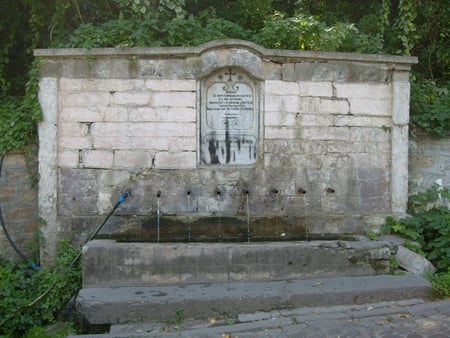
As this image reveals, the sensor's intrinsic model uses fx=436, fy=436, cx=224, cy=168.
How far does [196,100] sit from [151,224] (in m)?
1.71

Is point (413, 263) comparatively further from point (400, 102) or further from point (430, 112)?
point (430, 112)

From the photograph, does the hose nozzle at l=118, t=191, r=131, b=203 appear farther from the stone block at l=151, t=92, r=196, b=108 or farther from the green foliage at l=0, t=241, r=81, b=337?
the stone block at l=151, t=92, r=196, b=108

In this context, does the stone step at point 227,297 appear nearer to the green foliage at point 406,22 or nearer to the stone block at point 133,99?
the stone block at point 133,99

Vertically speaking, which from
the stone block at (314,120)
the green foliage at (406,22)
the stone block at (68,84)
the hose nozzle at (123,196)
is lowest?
the hose nozzle at (123,196)

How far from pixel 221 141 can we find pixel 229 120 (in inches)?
12.0

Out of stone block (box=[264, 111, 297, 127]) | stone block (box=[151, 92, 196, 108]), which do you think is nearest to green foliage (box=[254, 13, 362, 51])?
stone block (box=[264, 111, 297, 127])

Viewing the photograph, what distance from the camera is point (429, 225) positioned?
5.77 metres

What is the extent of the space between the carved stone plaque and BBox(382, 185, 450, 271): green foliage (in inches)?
85.9

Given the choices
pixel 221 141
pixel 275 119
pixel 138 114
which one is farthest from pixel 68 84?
pixel 275 119

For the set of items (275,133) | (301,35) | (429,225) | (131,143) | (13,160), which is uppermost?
(301,35)

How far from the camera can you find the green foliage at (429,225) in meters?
5.43

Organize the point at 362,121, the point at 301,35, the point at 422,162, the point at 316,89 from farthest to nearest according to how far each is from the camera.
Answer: the point at 422,162 → the point at 301,35 → the point at 362,121 → the point at 316,89

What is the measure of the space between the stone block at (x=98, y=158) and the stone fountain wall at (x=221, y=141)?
0.01 m

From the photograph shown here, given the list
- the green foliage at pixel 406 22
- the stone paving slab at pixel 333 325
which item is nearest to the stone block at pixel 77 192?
the stone paving slab at pixel 333 325
